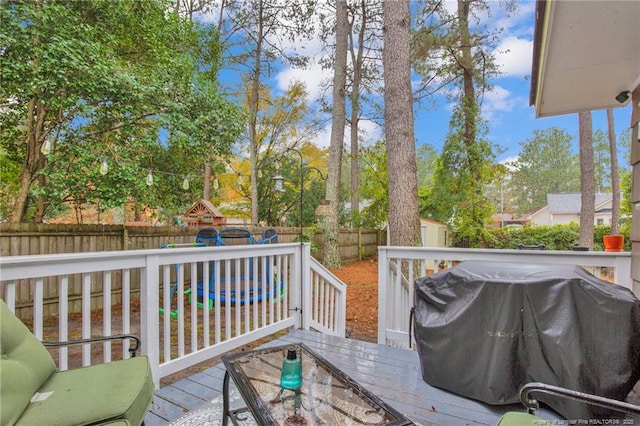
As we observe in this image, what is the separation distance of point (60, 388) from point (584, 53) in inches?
135

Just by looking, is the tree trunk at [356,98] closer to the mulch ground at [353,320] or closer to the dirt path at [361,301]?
the dirt path at [361,301]

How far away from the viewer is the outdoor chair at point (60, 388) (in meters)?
1.35

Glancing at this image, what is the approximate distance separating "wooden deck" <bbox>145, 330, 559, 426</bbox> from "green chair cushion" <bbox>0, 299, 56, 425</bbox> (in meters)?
0.72

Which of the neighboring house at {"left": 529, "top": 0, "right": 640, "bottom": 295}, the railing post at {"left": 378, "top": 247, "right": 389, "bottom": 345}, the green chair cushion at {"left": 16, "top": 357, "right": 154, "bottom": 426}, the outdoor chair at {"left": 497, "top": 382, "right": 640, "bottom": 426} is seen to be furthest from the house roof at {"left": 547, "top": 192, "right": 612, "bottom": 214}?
the green chair cushion at {"left": 16, "top": 357, "right": 154, "bottom": 426}

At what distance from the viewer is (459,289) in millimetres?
2229

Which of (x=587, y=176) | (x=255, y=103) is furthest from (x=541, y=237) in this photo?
(x=255, y=103)

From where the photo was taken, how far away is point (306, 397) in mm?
1505

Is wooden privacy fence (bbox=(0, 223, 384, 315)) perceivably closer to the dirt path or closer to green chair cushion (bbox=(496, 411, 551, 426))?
the dirt path

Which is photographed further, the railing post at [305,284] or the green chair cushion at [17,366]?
the railing post at [305,284]

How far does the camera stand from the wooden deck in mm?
2010

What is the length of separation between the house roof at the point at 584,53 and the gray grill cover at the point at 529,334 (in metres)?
1.34

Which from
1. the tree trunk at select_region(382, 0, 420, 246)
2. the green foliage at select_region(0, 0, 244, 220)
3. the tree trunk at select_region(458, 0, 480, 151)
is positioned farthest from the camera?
the tree trunk at select_region(458, 0, 480, 151)

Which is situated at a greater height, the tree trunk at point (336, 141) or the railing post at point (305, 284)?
the tree trunk at point (336, 141)

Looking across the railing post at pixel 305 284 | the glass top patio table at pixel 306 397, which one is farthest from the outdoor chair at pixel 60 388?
the railing post at pixel 305 284
